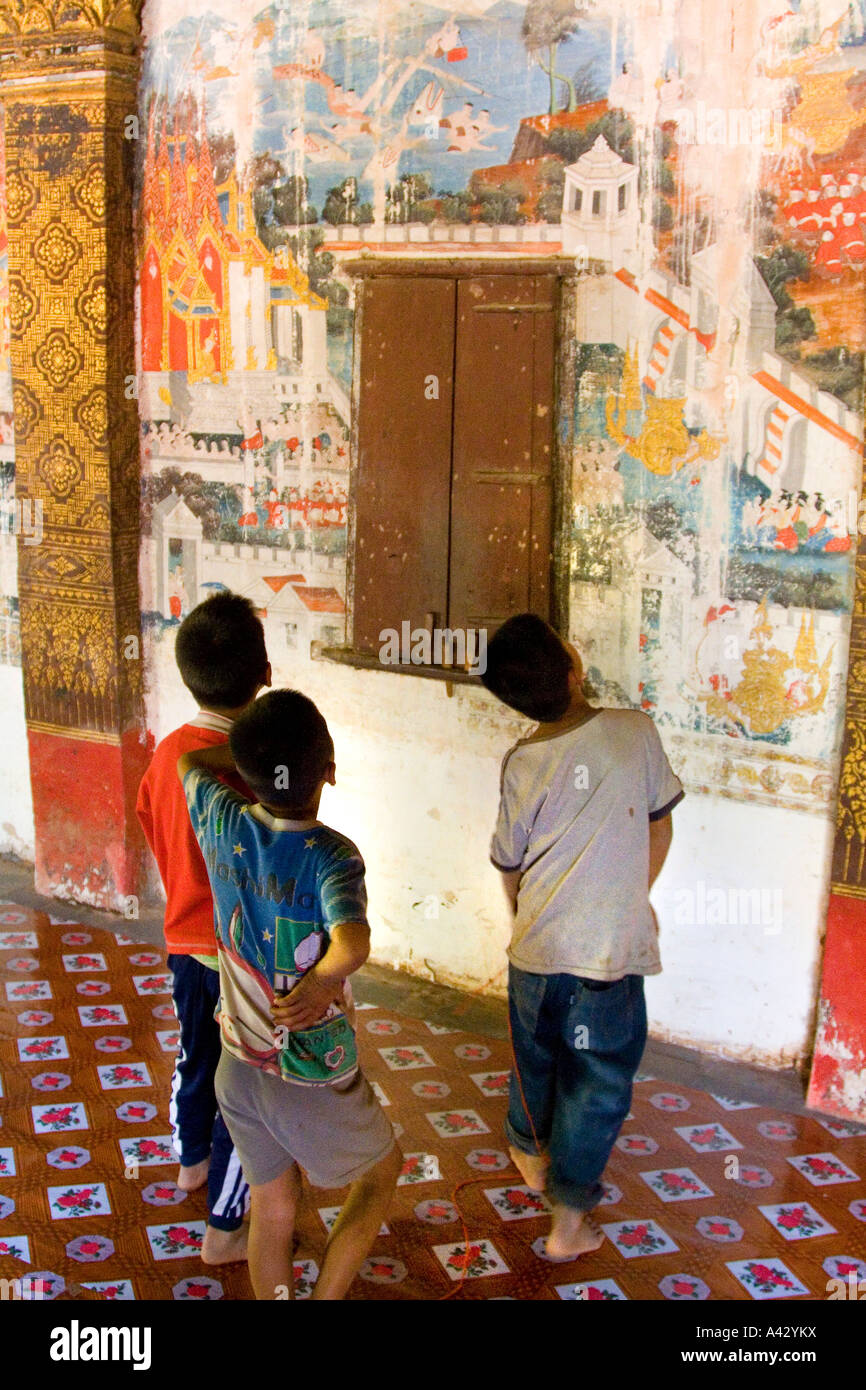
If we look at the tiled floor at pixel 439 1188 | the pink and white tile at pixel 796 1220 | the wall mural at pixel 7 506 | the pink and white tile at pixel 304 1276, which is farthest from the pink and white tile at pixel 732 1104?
the wall mural at pixel 7 506

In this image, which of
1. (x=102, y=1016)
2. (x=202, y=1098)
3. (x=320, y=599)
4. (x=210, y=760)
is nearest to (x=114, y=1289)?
(x=202, y=1098)

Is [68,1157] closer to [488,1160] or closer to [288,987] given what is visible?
[488,1160]

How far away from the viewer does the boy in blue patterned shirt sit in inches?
103

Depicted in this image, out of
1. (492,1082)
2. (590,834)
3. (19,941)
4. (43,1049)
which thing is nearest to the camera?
(590,834)

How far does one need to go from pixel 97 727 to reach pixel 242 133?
2374 millimetres

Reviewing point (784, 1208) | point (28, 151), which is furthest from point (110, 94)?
point (784, 1208)

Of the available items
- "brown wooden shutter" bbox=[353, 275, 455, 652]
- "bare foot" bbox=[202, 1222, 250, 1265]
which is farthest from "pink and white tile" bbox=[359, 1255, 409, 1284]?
"brown wooden shutter" bbox=[353, 275, 455, 652]

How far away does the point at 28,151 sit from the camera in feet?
16.8

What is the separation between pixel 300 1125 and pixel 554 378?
102 inches

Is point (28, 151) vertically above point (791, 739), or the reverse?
point (28, 151)

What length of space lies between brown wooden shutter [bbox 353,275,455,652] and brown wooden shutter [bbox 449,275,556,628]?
6cm

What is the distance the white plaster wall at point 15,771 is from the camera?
5.95 meters

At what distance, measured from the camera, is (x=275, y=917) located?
105 inches

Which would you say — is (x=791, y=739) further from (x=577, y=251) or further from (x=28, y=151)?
(x=28, y=151)
